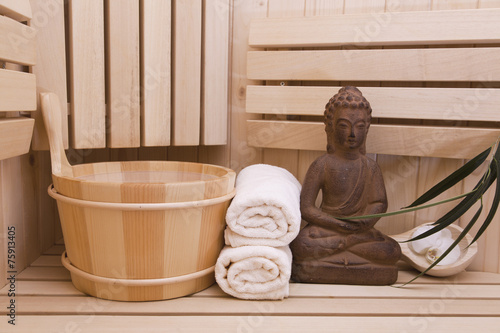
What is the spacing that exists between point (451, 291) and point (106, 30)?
56.2 inches

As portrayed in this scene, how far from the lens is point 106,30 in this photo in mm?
1431

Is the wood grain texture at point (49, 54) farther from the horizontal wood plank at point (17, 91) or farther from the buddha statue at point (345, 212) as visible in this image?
the buddha statue at point (345, 212)

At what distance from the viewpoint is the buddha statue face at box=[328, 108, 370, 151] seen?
4.59 ft

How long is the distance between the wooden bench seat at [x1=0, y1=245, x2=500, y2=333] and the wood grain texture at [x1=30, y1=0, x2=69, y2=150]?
491 mm

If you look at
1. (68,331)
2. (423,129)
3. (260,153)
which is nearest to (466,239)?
(423,129)

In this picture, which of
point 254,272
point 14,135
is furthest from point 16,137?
point 254,272

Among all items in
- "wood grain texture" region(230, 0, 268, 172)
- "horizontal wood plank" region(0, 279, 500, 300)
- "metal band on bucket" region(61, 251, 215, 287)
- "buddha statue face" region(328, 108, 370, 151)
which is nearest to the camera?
"metal band on bucket" region(61, 251, 215, 287)

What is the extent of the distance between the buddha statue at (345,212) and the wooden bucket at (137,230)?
31cm

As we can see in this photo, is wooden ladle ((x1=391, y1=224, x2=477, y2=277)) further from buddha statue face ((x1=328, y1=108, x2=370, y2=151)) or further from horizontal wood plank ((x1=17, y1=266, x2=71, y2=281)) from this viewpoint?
horizontal wood plank ((x1=17, y1=266, x2=71, y2=281))

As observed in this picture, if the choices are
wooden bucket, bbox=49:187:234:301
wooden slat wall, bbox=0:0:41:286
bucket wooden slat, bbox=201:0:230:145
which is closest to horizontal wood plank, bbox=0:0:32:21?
wooden slat wall, bbox=0:0:41:286

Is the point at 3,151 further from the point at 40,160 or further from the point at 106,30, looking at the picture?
the point at 106,30

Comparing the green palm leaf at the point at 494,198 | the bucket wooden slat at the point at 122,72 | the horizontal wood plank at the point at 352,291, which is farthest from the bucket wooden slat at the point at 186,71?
the green palm leaf at the point at 494,198

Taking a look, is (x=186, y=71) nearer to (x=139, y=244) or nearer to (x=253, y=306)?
(x=139, y=244)

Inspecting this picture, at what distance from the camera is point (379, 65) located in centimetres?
156
